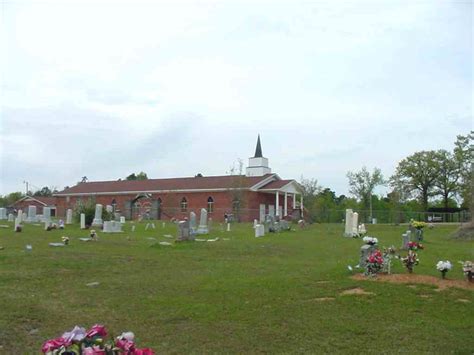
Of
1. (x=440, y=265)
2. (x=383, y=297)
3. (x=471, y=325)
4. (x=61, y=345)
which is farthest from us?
(x=440, y=265)

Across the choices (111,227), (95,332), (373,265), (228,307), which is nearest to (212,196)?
(111,227)

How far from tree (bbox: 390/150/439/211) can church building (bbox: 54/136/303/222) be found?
548 inches

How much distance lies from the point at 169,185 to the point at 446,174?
33033 mm

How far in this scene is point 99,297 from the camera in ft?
33.7

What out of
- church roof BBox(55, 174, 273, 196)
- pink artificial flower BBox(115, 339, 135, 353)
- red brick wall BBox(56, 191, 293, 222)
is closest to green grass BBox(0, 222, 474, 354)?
pink artificial flower BBox(115, 339, 135, 353)

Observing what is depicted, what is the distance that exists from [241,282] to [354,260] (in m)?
5.44

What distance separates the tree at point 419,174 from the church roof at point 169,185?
1766cm

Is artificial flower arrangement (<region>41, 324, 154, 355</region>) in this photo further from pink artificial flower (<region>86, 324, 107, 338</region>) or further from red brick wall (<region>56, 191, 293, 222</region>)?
red brick wall (<region>56, 191, 293, 222</region>)

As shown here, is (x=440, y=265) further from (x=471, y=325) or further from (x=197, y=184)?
(x=197, y=184)

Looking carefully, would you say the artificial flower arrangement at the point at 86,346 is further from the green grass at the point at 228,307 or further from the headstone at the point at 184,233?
the headstone at the point at 184,233

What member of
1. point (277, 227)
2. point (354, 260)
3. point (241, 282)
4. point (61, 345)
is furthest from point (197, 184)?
point (61, 345)

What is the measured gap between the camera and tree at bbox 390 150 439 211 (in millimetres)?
66688

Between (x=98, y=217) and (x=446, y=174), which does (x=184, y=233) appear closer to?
(x=98, y=217)

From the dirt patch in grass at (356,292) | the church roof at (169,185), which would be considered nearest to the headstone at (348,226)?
the dirt patch in grass at (356,292)
